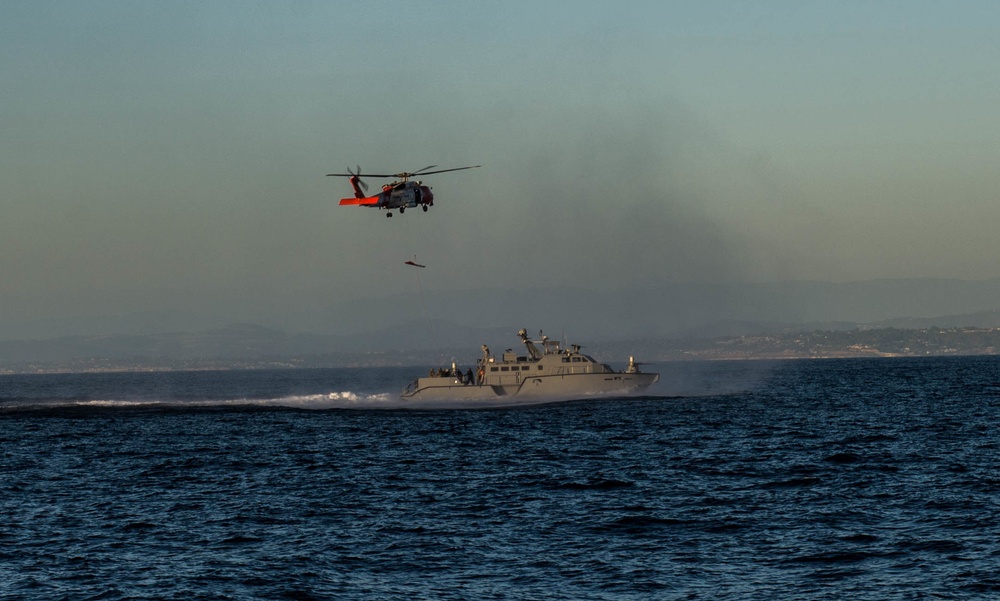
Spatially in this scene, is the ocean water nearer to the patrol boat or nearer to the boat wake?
the patrol boat

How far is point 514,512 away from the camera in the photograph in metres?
43.5

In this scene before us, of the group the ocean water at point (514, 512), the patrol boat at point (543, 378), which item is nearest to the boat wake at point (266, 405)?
the patrol boat at point (543, 378)

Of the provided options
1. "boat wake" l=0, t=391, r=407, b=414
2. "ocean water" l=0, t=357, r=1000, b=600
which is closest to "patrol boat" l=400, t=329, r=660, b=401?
"boat wake" l=0, t=391, r=407, b=414

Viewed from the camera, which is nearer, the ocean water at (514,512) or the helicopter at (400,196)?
the ocean water at (514,512)

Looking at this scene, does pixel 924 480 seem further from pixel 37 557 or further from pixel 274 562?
pixel 37 557

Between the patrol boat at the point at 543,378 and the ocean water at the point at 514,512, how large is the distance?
20110 millimetres

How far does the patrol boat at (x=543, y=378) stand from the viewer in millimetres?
107062

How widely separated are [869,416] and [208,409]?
69.7m

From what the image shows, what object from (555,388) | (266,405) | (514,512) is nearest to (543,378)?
(555,388)

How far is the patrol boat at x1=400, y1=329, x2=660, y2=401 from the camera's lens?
107 metres

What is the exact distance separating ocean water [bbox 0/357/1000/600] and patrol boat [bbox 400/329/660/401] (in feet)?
66.0

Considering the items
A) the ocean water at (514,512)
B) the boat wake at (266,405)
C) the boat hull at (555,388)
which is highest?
the boat hull at (555,388)

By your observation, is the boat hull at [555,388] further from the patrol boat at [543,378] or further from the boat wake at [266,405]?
the boat wake at [266,405]

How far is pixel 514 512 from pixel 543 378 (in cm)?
6402
